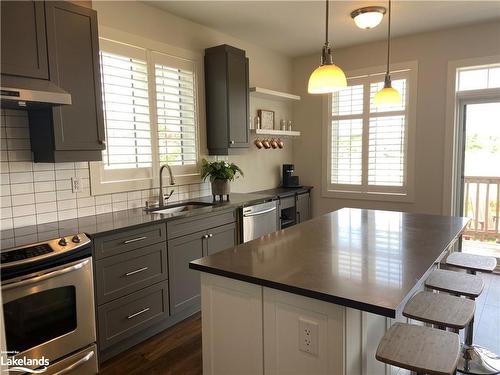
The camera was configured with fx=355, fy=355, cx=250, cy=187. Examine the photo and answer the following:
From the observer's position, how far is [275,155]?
5.11m

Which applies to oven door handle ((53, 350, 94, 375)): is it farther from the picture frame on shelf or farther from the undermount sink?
the picture frame on shelf

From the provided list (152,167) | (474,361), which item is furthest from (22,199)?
(474,361)

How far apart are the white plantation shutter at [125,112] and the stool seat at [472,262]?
2.64 m

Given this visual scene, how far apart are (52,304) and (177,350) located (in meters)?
0.97

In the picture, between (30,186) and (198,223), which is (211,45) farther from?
(30,186)

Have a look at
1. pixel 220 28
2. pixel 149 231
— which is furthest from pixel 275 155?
pixel 149 231

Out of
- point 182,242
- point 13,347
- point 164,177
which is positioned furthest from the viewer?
point 164,177

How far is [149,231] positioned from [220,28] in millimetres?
2518

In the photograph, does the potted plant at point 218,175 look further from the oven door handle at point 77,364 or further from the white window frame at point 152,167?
the oven door handle at point 77,364

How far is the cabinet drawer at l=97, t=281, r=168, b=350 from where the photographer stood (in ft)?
7.98

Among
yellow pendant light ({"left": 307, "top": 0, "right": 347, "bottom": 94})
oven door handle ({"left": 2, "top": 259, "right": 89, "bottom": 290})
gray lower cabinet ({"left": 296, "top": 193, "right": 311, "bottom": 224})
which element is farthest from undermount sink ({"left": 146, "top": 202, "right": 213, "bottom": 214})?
yellow pendant light ({"left": 307, "top": 0, "right": 347, "bottom": 94})

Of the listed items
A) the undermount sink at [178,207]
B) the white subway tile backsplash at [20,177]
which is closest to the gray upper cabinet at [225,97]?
the undermount sink at [178,207]

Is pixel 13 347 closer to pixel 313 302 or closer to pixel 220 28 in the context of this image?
pixel 313 302

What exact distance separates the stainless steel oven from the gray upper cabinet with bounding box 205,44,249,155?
1.99 meters
